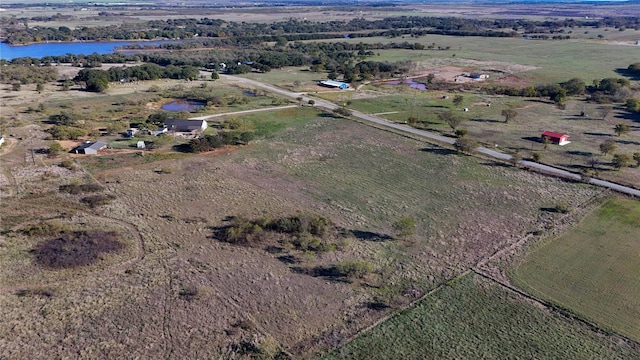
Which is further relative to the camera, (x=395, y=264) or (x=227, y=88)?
(x=227, y=88)

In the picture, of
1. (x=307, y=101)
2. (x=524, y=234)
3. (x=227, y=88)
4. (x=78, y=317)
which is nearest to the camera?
(x=78, y=317)

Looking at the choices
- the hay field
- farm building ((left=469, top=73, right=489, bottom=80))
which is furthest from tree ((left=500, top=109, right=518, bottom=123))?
farm building ((left=469, top=73, right=489, bottom=80))

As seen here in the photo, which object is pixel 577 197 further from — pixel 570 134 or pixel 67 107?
pixel 67 107

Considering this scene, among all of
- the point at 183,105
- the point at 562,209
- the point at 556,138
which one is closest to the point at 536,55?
the point at 556,138

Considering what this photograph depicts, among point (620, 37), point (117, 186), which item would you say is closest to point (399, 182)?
point (117, 186)

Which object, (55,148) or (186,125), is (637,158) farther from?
(55,148)

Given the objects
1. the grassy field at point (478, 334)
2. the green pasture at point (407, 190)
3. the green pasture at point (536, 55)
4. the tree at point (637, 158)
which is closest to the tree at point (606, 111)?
the tree at point (637, 158)

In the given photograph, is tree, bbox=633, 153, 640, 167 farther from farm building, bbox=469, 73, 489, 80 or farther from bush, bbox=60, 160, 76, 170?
bush, bbox=60, 160, 76, 170
